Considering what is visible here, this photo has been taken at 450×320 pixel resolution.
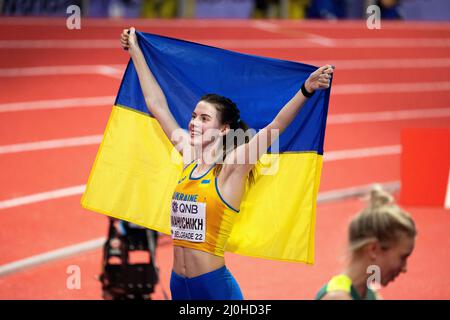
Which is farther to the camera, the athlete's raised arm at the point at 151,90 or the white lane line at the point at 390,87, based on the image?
the white lane line at the point at 390,87

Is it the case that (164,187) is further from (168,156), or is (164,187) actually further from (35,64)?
(35,64)

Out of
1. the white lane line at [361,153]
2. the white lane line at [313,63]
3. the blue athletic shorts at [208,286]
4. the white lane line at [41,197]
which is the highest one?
the white lane line at [313,63]

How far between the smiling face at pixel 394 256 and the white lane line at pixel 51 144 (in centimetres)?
756

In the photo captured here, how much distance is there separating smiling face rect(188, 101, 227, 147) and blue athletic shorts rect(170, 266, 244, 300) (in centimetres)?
69

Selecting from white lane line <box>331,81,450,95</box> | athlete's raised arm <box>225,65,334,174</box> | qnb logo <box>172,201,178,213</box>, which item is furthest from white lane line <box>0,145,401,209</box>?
athlete's raised arm <box>225,65,334,174</box>

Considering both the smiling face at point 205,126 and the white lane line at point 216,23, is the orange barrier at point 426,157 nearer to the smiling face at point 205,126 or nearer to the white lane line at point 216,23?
the smiling face at point 205,126

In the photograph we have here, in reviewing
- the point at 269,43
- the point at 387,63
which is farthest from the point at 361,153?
the point at 269,43

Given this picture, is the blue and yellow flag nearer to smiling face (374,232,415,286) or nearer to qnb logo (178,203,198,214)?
qnb logo (178,203,198,214)

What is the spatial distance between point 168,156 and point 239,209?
0.78m

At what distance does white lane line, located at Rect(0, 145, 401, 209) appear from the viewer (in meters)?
9.19

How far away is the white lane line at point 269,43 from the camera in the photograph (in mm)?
15180

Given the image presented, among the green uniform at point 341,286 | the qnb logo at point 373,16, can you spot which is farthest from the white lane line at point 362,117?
the green uniform at point 341,286

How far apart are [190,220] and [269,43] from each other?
11737mm
